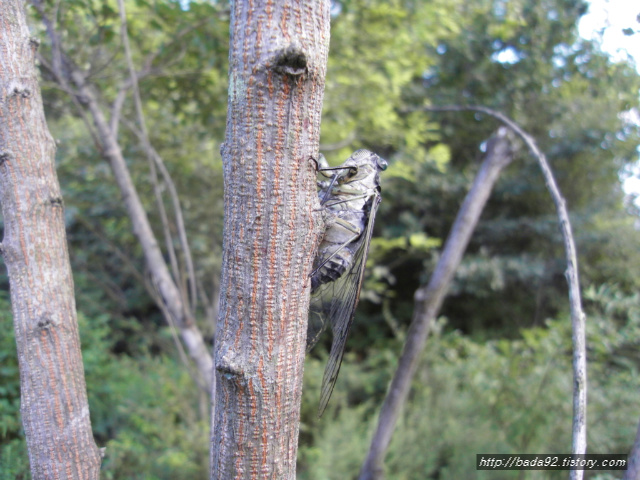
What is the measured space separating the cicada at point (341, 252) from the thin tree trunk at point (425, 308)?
601mm

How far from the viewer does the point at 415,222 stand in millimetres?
5785

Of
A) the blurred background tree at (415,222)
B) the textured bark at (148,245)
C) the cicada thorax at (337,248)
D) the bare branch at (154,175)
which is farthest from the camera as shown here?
the blurred background tree at (415,222)

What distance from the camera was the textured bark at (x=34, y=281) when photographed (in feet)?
4.15

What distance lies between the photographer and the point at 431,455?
3494 millimetres

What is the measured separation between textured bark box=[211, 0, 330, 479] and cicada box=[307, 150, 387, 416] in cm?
56

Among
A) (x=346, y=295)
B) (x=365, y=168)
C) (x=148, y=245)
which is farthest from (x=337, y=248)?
(x=148, y=245)

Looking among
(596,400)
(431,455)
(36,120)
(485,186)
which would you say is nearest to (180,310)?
(36,120)

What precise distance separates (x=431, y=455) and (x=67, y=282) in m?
3.04

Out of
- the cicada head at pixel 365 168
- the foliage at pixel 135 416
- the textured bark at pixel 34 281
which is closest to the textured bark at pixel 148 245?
the foliage at pixel 135 416

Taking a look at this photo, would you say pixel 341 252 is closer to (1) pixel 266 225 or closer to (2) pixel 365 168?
(2) pixel 365 168

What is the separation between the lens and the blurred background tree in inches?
122

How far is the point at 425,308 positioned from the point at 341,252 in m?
0.79

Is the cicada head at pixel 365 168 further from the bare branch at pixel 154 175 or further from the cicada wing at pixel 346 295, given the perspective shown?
the bare branch at pixel 154 175

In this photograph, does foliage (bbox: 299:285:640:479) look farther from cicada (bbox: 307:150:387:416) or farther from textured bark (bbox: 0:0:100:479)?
textured bark (bbox: 0:0:100:479)
